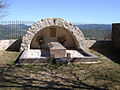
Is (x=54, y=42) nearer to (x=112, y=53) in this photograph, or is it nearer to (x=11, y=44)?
(x=11, y=44)

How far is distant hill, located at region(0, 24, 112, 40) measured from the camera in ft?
44.8

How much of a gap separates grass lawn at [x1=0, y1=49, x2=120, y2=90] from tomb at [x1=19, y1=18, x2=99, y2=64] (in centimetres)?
95

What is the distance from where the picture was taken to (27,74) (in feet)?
21.3

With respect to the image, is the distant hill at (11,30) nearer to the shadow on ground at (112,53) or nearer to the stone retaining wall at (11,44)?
the stone retaining wall at (11,44)

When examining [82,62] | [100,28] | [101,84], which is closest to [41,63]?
[82,62]

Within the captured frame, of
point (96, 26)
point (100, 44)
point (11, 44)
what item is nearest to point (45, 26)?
point (11, 44)

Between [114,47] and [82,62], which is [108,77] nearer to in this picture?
[82,62]

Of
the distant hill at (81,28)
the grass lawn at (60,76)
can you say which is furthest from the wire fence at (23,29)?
the grass lawn at (60,76)

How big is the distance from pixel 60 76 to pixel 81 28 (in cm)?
893

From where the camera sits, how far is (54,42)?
1209 cm

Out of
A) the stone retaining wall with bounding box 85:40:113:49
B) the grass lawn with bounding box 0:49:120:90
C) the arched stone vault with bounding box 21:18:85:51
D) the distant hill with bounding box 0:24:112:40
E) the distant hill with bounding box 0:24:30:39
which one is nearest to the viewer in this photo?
the grass lawn with bounding box 0:49:120:90

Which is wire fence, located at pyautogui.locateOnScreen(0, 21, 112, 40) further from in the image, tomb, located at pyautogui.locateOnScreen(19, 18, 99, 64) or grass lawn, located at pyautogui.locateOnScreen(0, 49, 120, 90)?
grass lawn, located at pyautogui.locateOnScreen(0, 49, 120, 90)

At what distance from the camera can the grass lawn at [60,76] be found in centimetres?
534

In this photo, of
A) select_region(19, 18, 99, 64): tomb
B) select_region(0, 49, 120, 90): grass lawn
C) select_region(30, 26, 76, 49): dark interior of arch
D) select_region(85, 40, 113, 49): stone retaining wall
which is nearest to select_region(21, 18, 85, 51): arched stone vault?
select_region(19, 18, 99, 64): tomb
